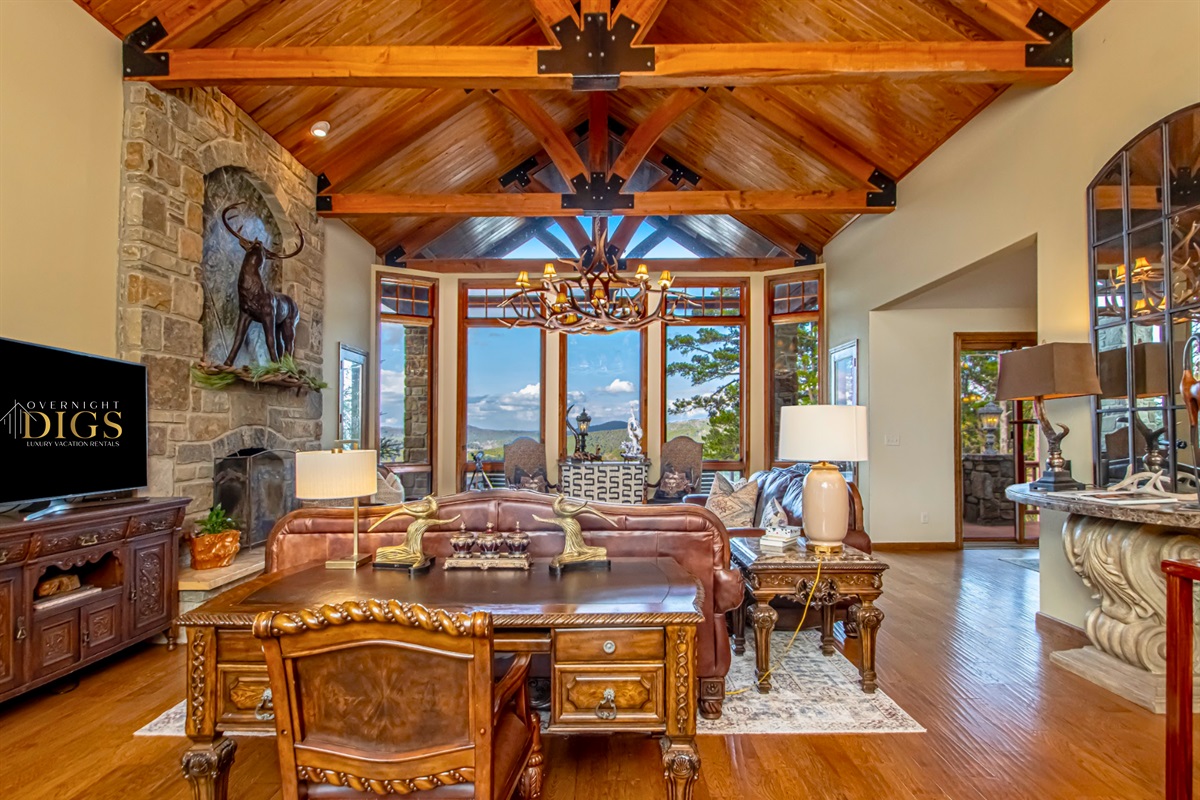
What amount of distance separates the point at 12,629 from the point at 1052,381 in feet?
16.1

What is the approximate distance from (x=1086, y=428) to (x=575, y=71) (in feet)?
12.2

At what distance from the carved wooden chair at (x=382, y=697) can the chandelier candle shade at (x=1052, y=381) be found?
3.27 metres

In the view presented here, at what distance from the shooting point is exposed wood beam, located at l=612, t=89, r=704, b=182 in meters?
5.93

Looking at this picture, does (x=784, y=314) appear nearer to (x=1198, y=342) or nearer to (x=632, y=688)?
(x=1198, y=342)

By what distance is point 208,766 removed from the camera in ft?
6.09

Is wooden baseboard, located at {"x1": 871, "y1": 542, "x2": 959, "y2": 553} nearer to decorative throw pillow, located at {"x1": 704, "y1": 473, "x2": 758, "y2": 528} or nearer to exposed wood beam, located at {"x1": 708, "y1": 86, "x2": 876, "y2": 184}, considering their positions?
decorative throw pillow, located at {"x1": 704, "y1": 473, "x2": 758, "y2": 528}

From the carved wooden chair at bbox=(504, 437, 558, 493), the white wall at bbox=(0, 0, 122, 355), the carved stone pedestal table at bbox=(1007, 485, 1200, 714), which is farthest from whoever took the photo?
the carved wooden chair at bbox=(504, 437, 558, 493)

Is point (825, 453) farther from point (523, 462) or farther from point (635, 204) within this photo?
point (523, 462)

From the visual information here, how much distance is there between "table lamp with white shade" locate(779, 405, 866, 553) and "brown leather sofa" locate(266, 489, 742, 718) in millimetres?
650

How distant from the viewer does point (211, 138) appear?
4477 millimetres

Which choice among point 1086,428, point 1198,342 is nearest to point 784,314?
point 1086,428

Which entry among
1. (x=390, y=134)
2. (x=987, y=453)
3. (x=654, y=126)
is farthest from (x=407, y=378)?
(x=987, y=453)

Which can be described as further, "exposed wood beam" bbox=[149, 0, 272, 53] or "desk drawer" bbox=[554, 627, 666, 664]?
"exposed wood beam" bbox=[149, 0, 272, 53]

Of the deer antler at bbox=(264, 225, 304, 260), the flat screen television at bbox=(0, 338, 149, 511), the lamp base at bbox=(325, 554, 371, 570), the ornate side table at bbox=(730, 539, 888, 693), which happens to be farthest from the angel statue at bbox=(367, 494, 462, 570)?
the deer antler at bbox=(264, 225, 304, 260)
